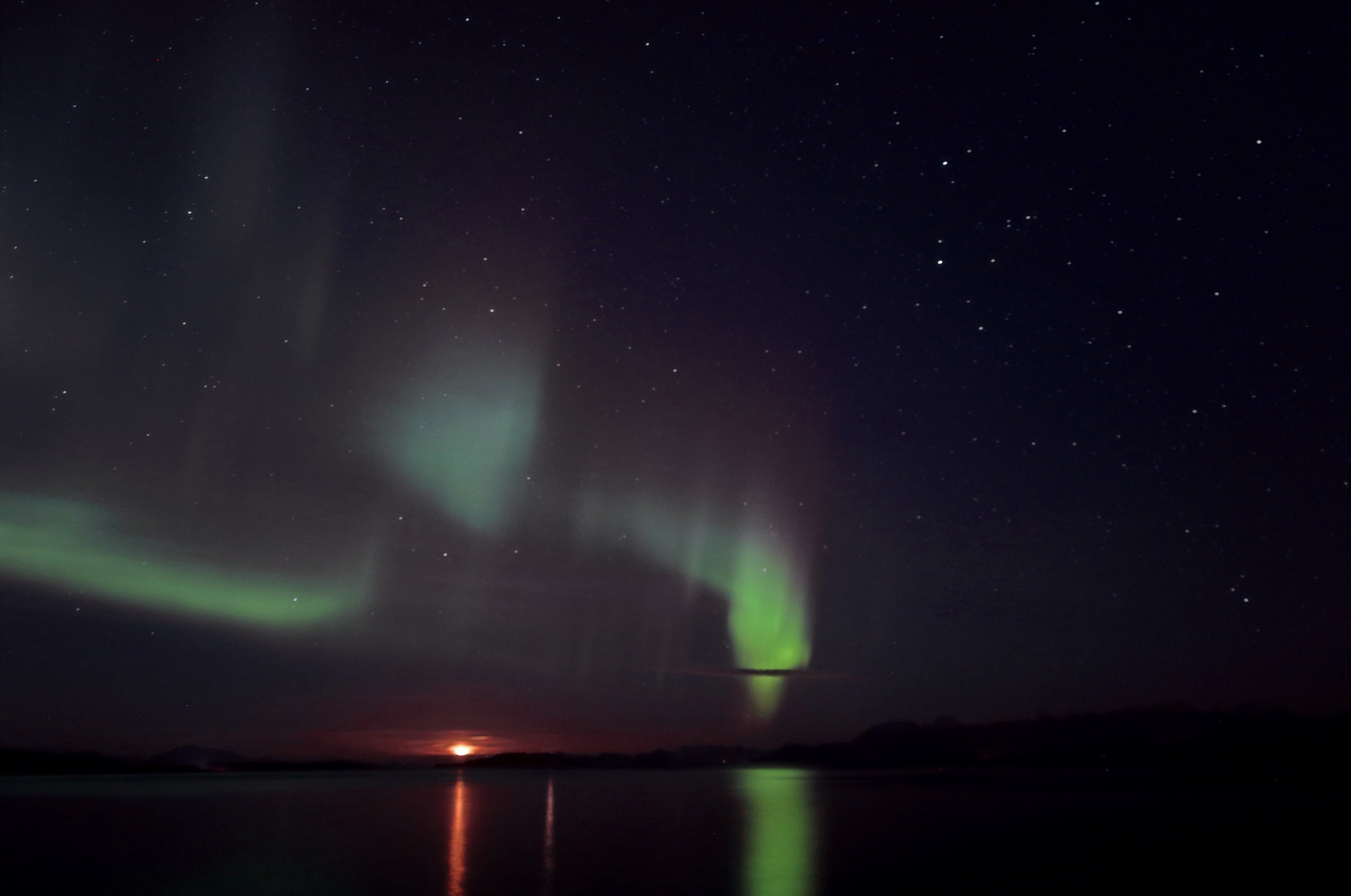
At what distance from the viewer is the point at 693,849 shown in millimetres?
25000

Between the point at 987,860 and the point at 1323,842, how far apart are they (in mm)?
12044

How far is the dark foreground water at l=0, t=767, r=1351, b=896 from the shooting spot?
17875 millimetres

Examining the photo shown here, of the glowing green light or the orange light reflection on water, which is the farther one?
the orange light reflection on water

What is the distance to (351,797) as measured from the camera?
66.4 meters

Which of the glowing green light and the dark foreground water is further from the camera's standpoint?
the dark foreground water

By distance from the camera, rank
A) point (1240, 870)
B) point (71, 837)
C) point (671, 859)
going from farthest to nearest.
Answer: point (71, 837) → point (671, 859) → point (1240, 870)

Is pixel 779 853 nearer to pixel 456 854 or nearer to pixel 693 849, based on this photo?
pixel 693 849

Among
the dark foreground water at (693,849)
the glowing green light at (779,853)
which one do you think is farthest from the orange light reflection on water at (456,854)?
the glowing green light at (779,853)

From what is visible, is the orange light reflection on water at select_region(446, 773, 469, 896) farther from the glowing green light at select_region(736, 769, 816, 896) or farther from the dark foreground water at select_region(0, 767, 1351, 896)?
the glowing green light at select_region(736, 769, 816, 896)

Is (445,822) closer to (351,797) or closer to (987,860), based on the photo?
(987,860)

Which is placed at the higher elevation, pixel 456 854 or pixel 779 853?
pixel 779 853

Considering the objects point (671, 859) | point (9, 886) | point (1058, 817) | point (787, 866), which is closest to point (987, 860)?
point (787, 866)

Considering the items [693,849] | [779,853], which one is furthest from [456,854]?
[779,853]

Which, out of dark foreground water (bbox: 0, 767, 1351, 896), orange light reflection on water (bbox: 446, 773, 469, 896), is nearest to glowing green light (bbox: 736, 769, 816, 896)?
dark foreground water (bbox: 0, 767, 1351, 896)
